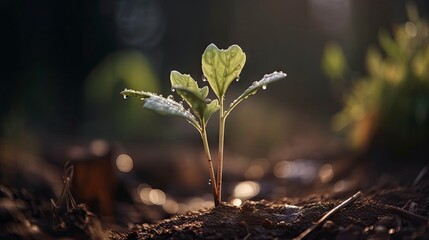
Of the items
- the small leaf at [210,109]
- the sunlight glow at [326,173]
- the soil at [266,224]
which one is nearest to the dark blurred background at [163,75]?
the sunlight glow at [326,173]

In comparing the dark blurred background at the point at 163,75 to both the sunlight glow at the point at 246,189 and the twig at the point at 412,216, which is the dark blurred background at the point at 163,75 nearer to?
the sunlight glow at the point at 246,189

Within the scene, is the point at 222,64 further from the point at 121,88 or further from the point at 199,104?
the point at 121,88

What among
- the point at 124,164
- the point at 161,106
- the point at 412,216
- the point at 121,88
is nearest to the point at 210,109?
the point at 161,106

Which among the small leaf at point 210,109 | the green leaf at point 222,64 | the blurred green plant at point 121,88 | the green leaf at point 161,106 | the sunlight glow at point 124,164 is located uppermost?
the blurred green plant at point 121,88

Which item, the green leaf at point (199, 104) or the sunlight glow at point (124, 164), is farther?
the sunlight glow at point (124, 164)

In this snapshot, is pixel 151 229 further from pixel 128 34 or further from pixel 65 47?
pixel 128 34

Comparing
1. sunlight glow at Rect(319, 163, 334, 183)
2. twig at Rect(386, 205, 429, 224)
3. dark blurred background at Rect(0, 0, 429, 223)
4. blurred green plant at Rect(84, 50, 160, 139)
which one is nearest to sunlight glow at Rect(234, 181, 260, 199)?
dark blurred background at Rect(0, 0, 429, 223)

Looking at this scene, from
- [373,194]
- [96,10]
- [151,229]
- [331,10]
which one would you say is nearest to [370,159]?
[373,194]
